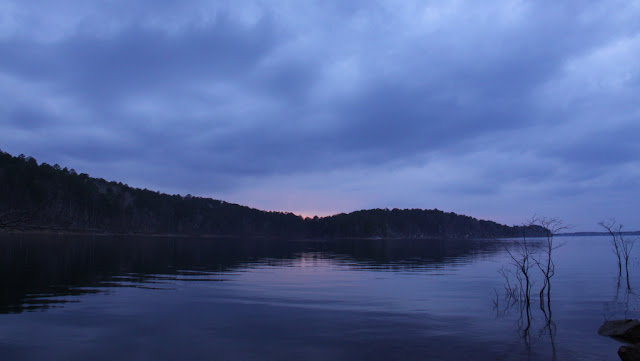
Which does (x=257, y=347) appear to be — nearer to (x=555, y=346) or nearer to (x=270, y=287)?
(x=555, y=346)

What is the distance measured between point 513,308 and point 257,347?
21.3 m

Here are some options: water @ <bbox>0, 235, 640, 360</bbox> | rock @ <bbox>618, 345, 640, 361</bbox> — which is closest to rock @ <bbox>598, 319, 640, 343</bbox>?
water @ <bbox>0, 235, 640, 360</bbox>

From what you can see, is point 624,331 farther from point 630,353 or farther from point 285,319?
point 285,319

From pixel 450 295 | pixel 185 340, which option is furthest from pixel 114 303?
pixel 450 295

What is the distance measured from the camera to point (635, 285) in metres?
48.0

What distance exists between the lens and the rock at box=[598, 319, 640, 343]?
23062 mm

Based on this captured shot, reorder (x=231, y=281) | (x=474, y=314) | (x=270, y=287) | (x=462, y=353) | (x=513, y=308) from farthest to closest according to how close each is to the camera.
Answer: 1. (x=231, y=281)
2. (x=270, y=287)
3. (x=513, y=308)
4. (x=474, y=314)
5. (x=462, y=353)

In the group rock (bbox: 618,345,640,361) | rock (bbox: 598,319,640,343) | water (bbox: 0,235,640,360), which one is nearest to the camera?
rock (bbox: 618,345,640,361)

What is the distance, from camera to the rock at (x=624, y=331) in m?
23.1

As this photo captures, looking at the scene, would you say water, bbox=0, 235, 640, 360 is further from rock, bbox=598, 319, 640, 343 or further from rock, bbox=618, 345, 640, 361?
rock, bbox=618, 345, 640, 361

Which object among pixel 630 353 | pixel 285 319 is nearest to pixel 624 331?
pixel 630 353

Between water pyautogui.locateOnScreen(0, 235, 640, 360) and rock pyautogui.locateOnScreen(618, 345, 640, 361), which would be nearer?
rock pyautogui.locateOnScreen(618, 345, 640, 361)

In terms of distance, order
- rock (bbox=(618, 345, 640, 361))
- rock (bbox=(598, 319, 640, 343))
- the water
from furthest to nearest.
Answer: rock (bbox=(598, 319, 640, 343)), the water, rock (bbox=(618, 345, 640, 361))

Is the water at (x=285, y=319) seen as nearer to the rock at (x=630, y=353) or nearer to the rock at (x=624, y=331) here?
the rock at (x=624, y=331)
